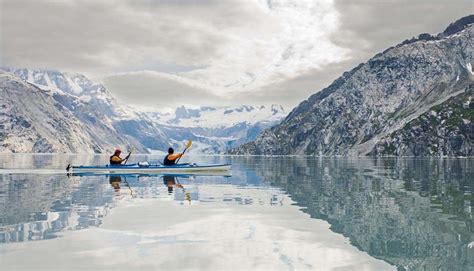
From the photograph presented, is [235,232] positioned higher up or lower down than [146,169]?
lower down

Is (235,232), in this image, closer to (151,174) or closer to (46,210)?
(46,210)

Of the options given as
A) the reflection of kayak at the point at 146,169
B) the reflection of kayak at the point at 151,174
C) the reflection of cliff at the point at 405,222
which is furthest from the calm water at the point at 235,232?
the reflection of kayak at the point at 151,174

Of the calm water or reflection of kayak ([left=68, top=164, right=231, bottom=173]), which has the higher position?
reflection of kayak ([left=68, top=164, right=231, bottom=173])

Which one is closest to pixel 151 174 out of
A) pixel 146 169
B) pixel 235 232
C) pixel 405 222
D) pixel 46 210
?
pixel 146 169

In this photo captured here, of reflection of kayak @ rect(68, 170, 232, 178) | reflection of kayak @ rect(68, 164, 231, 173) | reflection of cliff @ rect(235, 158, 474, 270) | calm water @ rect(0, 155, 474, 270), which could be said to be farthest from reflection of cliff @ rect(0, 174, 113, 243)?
reflection of kayak @ rect(68, 170, 232, 178)

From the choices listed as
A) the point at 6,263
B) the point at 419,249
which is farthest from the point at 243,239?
the point at 6,263

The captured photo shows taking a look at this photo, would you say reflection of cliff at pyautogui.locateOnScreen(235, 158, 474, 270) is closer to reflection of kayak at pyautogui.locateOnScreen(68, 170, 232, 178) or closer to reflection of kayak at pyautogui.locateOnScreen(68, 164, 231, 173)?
reflection of kayak at pyautogui.locateOnScreen(68, 170, 232, 178)

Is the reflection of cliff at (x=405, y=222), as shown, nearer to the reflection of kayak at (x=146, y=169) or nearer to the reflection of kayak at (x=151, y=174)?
the reflection of kayak at (x=151, y=174)

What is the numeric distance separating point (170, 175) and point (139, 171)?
239 inches

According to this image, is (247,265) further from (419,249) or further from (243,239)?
(419,249)

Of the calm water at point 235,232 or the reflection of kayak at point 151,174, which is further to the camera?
the reflection of kayak at point 151,174

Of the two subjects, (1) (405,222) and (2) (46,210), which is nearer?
(1) (405,222)

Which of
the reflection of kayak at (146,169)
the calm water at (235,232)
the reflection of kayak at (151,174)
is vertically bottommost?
the calm water at (235,232)

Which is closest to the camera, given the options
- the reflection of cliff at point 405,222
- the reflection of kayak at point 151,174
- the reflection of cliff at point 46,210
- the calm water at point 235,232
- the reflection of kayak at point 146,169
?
the calm water at point 235,232
